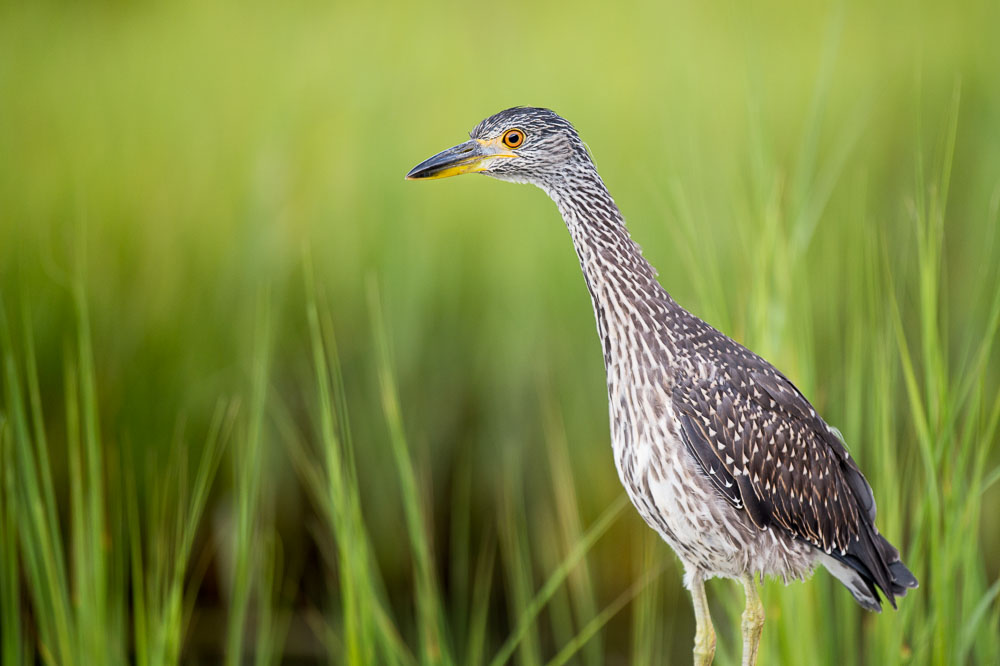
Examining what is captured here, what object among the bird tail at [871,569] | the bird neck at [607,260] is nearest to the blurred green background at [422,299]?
the bird tail at [871,569]

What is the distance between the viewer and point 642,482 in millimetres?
2039

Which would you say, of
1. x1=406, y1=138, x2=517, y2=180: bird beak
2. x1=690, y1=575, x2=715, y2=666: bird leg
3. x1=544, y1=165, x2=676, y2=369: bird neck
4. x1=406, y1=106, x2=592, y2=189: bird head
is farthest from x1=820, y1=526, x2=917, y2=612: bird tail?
x1=406, y1=138, x2=517, y2=180: bird beak

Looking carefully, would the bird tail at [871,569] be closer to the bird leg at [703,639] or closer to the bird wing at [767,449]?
the bird wing at [767,449]

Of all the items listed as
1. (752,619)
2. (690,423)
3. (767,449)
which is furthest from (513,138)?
(752,619)

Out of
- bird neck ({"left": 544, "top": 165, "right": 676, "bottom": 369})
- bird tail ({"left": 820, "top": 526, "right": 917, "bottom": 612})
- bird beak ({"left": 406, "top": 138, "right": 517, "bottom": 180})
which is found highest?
bird beak ({"left": 406, "top": 138, "right": 517, "bottom": 180})

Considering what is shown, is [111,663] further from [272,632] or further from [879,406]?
[879,406]

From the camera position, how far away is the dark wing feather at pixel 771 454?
82.0 inches

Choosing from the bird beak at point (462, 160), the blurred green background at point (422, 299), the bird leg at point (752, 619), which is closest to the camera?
the bird beak at point (462, 160)

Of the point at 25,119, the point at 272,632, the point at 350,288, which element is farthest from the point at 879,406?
the point at 25,119

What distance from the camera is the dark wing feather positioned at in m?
2.08

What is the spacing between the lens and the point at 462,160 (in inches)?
81.8

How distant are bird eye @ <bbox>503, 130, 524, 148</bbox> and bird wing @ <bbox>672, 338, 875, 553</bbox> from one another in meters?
0.66

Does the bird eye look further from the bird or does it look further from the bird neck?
the bird neck

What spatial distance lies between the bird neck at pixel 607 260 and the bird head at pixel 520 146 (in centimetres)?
6
